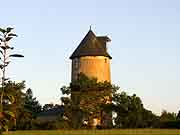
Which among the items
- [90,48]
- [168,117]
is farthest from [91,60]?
[168,117]

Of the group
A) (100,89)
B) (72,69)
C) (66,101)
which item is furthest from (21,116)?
(72,69)

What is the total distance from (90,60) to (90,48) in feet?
6.89

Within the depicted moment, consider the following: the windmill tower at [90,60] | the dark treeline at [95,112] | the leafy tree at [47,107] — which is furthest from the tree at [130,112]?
the leafy tree at [47,107]

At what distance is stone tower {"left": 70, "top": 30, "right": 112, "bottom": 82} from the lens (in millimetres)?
88500

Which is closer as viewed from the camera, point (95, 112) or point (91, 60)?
point (95, 112)

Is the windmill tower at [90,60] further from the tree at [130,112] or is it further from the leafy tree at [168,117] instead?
the tree at [130,112]

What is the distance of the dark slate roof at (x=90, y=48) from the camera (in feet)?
291

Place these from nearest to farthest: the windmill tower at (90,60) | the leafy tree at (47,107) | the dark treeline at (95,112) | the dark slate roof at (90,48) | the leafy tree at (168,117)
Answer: the dark treeline at (95,112)
the leafy tree at (168,117)
the windmill tower at (90,60)
the dark slate roof at (90,48)
the leafy tree at (47,107)

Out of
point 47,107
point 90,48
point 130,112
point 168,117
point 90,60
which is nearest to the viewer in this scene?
point 130,112

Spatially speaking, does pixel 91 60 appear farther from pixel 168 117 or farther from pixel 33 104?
pixel 33 104

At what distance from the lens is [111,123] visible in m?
73.4

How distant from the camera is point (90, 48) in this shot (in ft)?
292

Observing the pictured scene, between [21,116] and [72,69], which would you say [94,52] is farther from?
[21,116]

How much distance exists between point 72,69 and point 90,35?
21.9 ft
